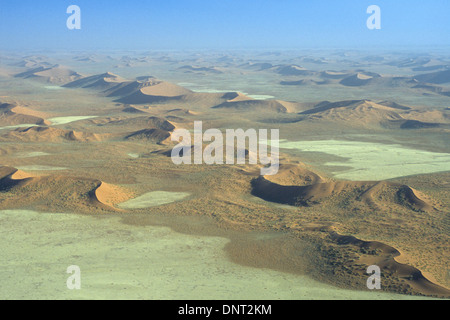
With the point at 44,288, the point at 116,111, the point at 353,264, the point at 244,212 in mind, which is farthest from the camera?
the point at 116,111

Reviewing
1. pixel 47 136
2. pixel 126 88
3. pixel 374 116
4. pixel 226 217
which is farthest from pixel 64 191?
pixel 126 88

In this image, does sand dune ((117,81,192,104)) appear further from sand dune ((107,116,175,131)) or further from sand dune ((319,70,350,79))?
sand dune ((319,70,350,79))

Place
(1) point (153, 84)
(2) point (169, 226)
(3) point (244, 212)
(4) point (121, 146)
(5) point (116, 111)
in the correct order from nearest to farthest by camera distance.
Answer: (2) point (169, 226) → (3) point (244, 212) → (4) point (121, 146) → (5) point (116, 111) → (1) point (153, 84)

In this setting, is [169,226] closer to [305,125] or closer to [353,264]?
[353,264]

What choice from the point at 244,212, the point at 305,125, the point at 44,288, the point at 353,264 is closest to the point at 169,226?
the point at 244,212


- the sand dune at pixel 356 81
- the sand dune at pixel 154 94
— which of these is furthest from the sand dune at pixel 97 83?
the sand dune at pixel 356 81

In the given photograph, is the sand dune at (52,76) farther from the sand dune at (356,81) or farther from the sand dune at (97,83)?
the sand dune at (356,81)

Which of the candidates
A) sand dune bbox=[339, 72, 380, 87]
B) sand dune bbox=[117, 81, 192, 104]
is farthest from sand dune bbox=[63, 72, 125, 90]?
sand dune bbox=[339, 72, 380, 87]

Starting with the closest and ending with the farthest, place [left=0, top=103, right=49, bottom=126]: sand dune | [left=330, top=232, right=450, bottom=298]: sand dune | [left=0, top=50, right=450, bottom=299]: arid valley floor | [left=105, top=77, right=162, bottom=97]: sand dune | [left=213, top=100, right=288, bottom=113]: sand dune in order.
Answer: [left=330, top=232, right=450, bottom=298]: sand dune, [left=0, top=50, right=450, bottom=299]: arid valley floor, [left=0, top=103, right=49, bottom=126]: sand dune, [left=213, top=100, right=288, bottom=113]: sand dune, [left=105, top=77, right=162, bottom=97]: sand dune

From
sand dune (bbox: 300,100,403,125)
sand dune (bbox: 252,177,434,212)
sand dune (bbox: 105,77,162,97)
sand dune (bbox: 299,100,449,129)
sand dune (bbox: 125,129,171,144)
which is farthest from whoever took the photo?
sand dune (bbox: 105,77,162,97)
